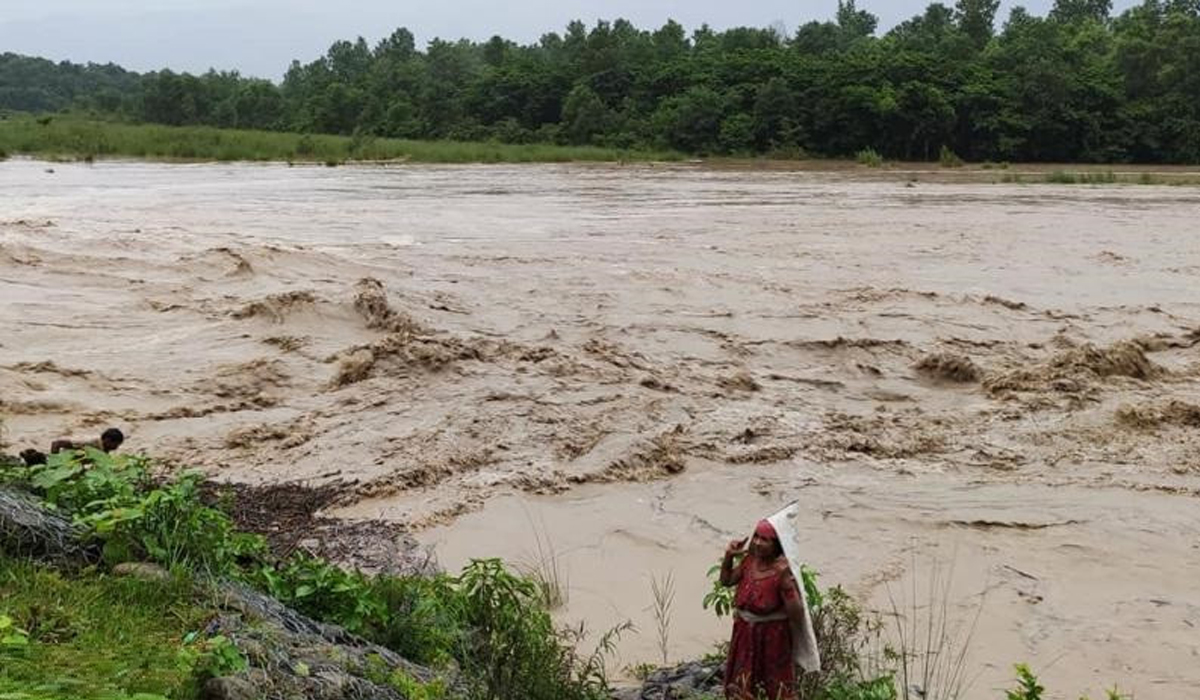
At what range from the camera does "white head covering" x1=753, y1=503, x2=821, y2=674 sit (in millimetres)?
4004

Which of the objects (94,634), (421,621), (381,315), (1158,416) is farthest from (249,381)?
(1158,416)

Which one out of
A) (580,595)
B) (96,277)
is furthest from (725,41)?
(580,595)

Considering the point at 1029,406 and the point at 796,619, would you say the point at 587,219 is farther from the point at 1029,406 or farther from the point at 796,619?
the point at 796,619

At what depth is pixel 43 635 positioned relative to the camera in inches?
146

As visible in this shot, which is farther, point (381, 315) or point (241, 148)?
point (241, 148)

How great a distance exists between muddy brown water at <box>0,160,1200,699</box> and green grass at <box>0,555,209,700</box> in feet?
7.23

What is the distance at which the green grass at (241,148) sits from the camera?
4447cm

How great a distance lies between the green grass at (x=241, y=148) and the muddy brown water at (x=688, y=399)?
1120 inches

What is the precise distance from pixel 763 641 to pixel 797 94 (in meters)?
54.5

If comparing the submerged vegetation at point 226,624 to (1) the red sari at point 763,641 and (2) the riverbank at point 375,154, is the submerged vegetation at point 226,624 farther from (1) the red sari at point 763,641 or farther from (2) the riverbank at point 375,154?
(2) the riverbank at point 375,154

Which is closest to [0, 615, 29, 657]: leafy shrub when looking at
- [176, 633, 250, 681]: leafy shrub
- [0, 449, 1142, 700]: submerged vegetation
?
[0, 449, 1142, 700]: submerged vegetation

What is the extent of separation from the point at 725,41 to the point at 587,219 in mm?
58738

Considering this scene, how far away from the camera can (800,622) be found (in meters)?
4.03

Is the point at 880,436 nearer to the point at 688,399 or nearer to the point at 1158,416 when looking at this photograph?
the point at 688,399
